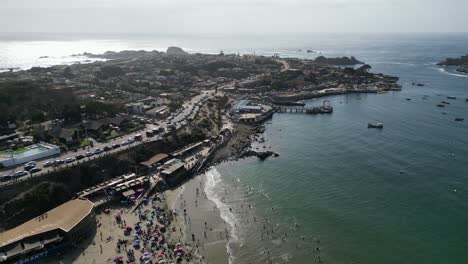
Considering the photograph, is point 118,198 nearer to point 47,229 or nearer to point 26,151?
point 47,229

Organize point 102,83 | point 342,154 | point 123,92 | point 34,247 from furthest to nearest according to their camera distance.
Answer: point 102,83 → point 123,92 → point 342,154 → point 34,247

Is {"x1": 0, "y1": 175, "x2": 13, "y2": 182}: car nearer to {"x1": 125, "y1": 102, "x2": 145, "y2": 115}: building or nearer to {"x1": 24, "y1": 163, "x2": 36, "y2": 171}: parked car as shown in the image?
{"x1": 24, "y1": 163, "x2": 36, "y2": 171}: parked car

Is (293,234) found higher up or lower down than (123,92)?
lower down

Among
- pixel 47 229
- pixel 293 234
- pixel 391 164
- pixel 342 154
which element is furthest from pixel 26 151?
pixel 391 164

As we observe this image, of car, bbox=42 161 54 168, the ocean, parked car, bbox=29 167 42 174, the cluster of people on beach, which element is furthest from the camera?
car, bbox=42 161 54 168

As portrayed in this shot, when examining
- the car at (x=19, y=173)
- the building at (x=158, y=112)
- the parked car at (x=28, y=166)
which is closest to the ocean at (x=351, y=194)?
the building at (x=158, y=112)

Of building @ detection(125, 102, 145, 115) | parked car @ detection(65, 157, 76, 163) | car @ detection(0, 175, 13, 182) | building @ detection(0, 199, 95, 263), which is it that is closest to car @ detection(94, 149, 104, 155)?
parked car @ detection(65, 157, 76, 163)

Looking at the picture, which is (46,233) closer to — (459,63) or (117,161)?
(117,161)

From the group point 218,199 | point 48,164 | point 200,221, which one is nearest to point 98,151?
point 48,164
